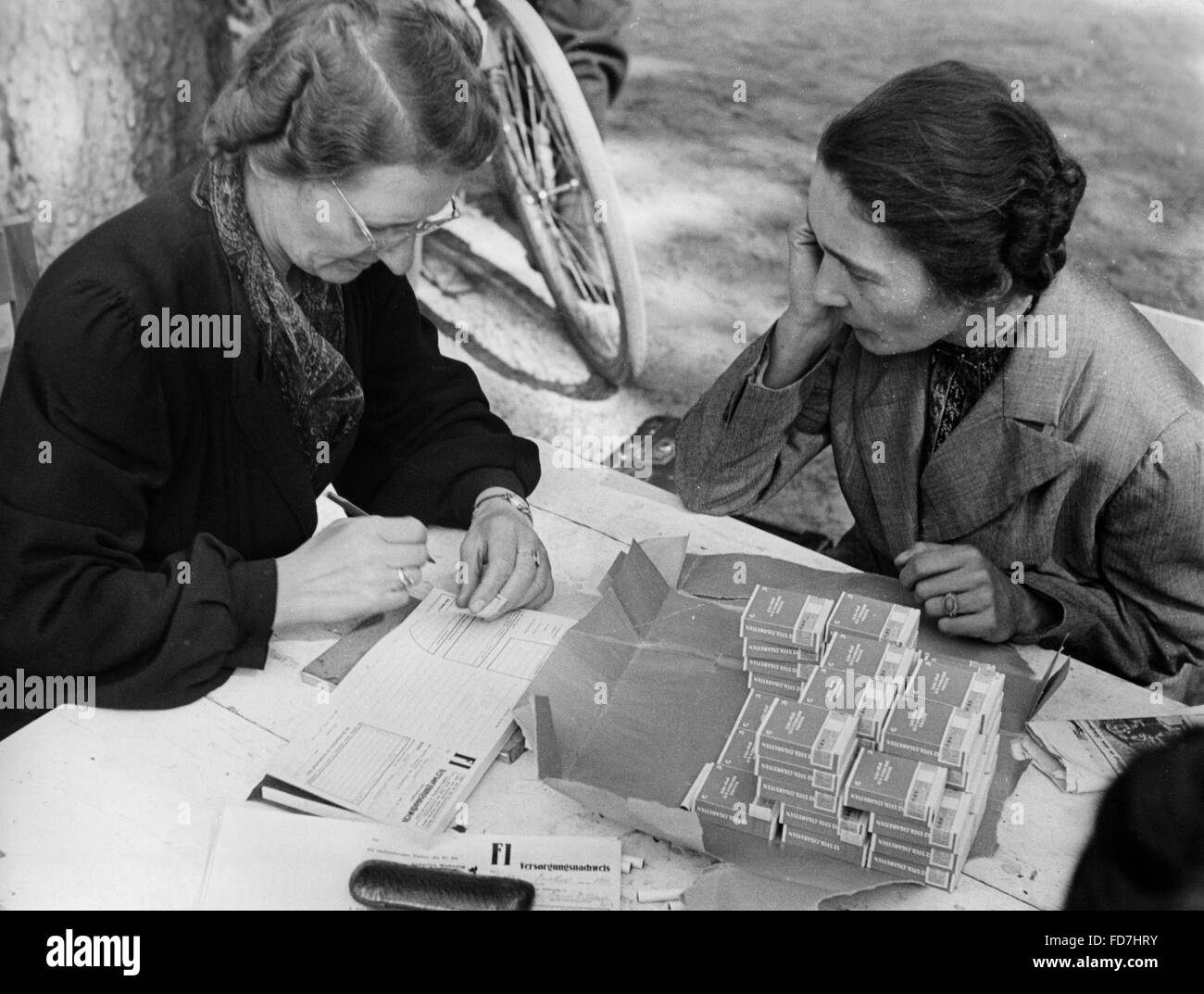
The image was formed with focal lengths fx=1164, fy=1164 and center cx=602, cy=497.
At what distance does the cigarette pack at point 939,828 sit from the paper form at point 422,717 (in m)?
0.47

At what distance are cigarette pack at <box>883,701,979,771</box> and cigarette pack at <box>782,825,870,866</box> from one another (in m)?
0.11

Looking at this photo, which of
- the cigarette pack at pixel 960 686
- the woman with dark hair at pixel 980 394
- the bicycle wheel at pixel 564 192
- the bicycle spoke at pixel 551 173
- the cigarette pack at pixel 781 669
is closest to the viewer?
the cigarette pack at pixel 960 686

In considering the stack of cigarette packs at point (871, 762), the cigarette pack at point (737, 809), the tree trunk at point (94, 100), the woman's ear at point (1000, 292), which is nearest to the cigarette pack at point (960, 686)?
the stack of cigarette packs at point (871, 762)

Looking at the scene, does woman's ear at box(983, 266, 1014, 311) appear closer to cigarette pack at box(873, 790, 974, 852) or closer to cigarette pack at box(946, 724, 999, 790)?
cigarette pack at box(946, 724, 999, 790)

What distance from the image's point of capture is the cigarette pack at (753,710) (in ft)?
4.31

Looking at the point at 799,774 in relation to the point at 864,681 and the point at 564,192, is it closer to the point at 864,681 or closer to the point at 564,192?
the point at 864,681

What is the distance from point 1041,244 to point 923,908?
3.28ft

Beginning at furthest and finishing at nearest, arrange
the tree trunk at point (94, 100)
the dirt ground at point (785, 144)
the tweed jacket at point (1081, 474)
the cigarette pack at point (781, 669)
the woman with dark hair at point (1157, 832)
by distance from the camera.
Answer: the tree trunk at point (94, 100) → the dirt ground at point (785, 144) → the tweed jacket at point (1081, 474) → the cigarette pack at point (781, 669) → the woman with dark hair at point (1157, 832)

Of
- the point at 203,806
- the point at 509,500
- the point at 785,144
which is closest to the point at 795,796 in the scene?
the point at 203,806

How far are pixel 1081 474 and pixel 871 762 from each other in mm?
841

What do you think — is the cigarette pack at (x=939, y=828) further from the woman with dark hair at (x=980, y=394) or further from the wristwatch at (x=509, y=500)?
the wristwatch at (x=509, y=500)

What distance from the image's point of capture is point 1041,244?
5.68 feet
